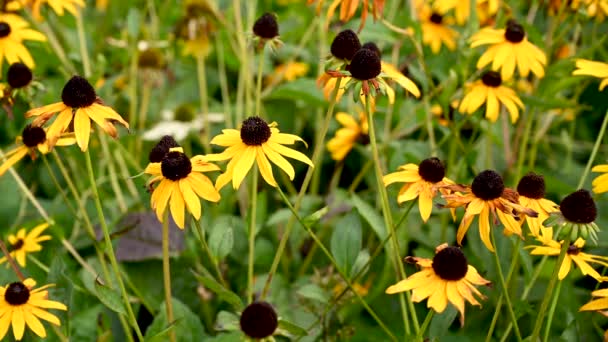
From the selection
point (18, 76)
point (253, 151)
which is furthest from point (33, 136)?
point (253, 151)

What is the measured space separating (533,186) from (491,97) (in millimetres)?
363

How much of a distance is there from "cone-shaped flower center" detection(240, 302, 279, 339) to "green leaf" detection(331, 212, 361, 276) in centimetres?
33

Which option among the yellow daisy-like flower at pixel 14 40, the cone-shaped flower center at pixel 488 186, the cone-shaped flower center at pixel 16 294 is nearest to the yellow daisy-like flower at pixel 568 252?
the cone-shaped flower center at pixel 488 186

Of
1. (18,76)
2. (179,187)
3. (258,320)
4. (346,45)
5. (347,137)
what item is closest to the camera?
A: (258,320)

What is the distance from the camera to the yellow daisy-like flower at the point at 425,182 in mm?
1127

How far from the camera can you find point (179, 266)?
1677 mm

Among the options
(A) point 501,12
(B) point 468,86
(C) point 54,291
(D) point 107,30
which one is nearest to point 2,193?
(C) point 54,291

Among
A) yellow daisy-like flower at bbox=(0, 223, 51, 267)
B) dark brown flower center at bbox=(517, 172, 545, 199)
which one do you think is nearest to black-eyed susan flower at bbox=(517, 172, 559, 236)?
dark brown flower center at bbox=(517, 172, 545, 199)

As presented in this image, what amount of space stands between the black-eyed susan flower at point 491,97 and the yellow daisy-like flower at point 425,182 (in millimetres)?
338

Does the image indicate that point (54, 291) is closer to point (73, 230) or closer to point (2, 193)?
point (73, 230)

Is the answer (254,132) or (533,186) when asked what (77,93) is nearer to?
(254,132)

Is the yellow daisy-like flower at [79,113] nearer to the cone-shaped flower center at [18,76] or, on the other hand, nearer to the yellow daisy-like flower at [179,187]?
the yellow daisy-like flower at [179,187]

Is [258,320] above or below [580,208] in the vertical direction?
below

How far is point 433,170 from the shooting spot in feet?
3.78
